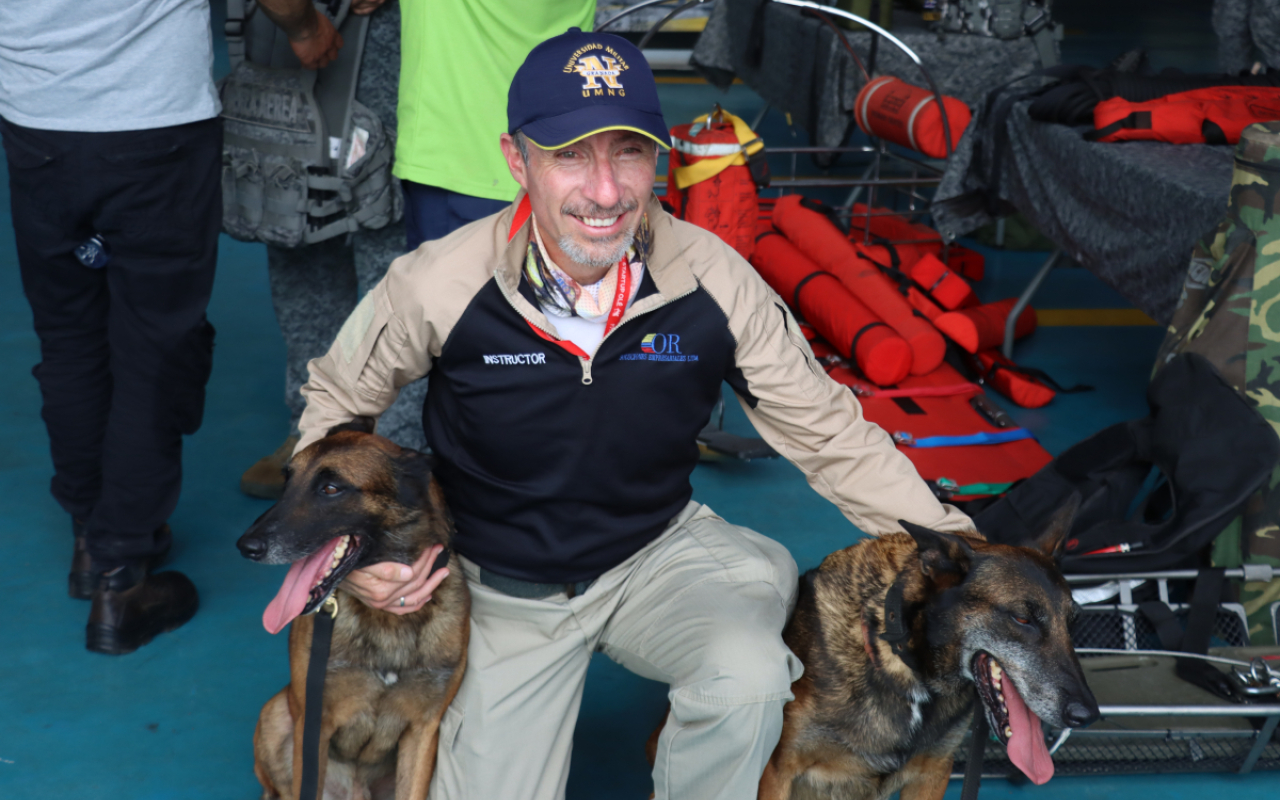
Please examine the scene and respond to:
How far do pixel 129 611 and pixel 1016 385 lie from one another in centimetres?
318

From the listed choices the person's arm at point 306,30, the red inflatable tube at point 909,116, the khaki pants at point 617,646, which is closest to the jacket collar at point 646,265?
the khaki pants at point 617,646

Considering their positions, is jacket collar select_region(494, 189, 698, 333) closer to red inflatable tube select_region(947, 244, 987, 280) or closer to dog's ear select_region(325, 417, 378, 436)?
dog's ear select_region(325, 417, 378, 436)

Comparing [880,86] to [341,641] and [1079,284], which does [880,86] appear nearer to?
[1079,284]

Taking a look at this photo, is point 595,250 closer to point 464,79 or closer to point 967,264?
point 464,79

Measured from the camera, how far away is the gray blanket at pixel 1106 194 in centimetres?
362

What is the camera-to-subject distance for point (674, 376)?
6.52 ft

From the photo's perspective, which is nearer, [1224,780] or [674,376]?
[674,376]

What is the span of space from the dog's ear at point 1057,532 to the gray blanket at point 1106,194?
1.95 meters

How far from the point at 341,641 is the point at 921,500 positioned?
3.48 feet

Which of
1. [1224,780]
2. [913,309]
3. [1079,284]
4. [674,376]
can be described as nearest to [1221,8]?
[1079,284]

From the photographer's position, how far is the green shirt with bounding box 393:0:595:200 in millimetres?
2637

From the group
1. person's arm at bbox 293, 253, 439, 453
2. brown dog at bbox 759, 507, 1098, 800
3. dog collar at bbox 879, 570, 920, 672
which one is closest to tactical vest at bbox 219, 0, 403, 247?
person's arm at bbox 293, 253, 439, 453

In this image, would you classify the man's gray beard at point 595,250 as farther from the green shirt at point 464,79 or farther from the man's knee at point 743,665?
the green shirt at point 464,79

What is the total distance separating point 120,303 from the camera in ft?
Answer: 8.48
